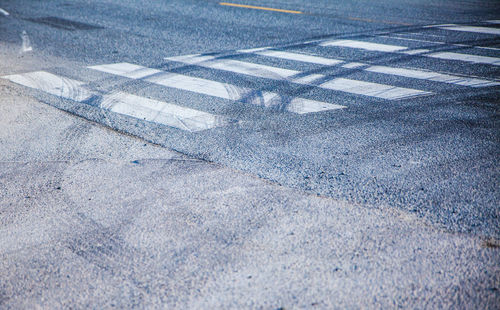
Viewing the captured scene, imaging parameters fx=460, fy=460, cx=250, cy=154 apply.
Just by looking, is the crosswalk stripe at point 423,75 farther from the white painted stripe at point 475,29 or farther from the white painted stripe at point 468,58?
the white painted stripe at point 475,29

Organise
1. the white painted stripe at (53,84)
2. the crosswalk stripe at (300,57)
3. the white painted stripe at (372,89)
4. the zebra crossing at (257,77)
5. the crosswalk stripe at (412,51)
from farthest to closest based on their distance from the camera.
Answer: the crosswalk stripe at (300,57) < the crosswalk stripe at (412,51) < the white painted stripe at (53,84) < the white painted stripe at (372,89) < the zebra crossing at (257,77)

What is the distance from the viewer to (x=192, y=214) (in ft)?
12.7

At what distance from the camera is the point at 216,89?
22.5 ft

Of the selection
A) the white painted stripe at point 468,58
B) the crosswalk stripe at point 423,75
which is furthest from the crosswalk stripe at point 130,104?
the white painted stripe at point 468,58

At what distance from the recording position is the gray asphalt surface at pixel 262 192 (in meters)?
3.08

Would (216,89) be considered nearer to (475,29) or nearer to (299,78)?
(299,78)

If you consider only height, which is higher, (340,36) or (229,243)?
(340,36)

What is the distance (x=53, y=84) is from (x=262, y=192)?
461 cm

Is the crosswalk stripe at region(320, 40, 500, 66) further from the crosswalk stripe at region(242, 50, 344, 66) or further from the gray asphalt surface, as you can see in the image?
the crosswalk stripe at region(242, 50, 344, 66)

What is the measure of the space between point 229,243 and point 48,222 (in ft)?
5.16

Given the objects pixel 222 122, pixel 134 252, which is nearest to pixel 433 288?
pixel 134 252

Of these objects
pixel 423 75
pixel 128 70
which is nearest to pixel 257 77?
pixel 128 70

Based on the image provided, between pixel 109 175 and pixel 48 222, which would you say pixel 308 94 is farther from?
pixel 48 222

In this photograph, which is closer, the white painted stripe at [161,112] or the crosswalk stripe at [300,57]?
the white painted stripe at [161,112]
